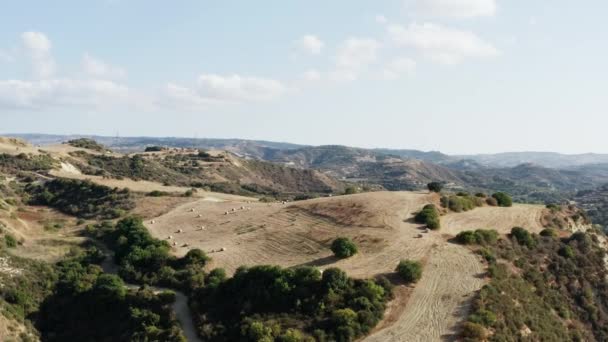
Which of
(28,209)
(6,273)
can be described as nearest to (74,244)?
(6,273)

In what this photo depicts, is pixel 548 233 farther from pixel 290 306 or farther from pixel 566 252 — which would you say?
pixel 290 306

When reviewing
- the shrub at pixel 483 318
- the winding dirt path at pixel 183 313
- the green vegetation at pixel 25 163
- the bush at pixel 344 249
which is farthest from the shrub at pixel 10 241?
the green vegetation at pixel 25 163

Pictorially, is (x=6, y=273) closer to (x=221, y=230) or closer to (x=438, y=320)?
(x=221, y=230)

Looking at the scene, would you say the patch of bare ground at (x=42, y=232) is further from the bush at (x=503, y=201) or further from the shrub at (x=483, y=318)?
the bush at (x=503, y=201)

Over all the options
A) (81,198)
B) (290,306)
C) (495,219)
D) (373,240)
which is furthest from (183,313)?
(81,198)

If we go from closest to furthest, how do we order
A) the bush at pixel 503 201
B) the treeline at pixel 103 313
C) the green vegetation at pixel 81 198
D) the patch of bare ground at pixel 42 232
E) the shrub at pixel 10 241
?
1. the treeline at pixel 103 313
2. the shrub at pixel 10 241
3. the patch of bare ground at pixel 42 232
4. the bush at pixel 503 201
5. the green vegetation at pixel 81 198

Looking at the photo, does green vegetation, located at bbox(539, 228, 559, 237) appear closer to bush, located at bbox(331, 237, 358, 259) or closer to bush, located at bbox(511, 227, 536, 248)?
bush, located at bbox(511, 227, 536, 248)

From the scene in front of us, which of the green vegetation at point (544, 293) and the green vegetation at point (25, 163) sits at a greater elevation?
the green vegetation at point (25, 163)
